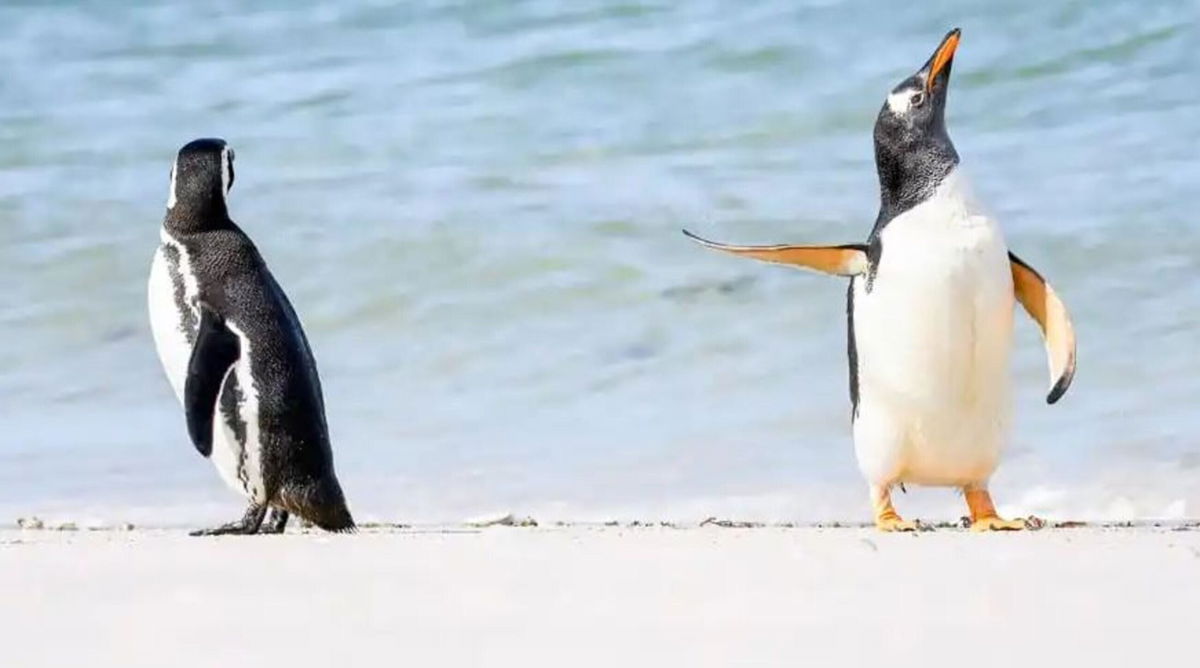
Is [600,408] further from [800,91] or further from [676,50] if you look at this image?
[676,50]

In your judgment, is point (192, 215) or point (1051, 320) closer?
point (1051, 320)

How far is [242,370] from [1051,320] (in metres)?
1.89

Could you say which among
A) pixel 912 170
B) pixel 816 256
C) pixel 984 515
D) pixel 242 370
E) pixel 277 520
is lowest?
pixel 984 515

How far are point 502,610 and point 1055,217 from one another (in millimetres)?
5740

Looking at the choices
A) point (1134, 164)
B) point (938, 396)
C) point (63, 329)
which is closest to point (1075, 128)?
point (1134, 164)

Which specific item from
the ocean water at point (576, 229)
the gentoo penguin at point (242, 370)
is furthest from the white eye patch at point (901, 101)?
the ocean water at point (576, 229)

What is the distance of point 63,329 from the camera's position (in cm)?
927

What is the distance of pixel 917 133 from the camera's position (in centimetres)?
573

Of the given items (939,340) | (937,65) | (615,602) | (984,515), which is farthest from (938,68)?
(615,602)

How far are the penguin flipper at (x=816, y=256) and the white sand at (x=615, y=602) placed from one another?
0.71 meters

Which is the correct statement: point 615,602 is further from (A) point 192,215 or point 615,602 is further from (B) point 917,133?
(A) point 192,215

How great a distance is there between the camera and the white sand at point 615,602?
380cm

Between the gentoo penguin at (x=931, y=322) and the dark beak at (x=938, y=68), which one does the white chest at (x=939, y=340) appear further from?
the dark beak at (x=938, y=68)

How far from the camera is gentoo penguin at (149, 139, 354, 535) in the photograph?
5980mm
